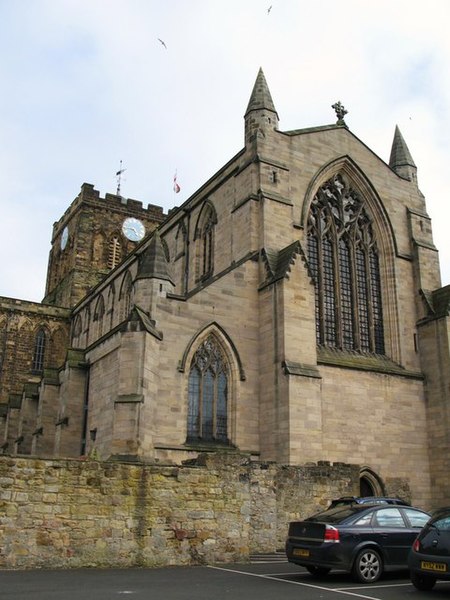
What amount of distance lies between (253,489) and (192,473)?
2.77m

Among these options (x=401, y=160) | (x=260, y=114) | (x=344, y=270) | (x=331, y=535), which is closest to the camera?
(x=331, y=535)

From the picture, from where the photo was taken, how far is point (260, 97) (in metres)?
26.1

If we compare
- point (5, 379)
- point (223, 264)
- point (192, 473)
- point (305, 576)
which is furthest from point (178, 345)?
point (5, 379)

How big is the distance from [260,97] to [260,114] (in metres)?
1.02

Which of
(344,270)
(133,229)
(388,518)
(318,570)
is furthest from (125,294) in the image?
(388,518)

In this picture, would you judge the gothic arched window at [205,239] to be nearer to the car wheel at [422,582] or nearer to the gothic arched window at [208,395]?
the gothic arched window at [208,395]

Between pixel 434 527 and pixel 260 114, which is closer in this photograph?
pixel 434 527

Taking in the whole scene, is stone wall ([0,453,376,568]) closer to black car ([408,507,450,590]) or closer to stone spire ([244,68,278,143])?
black car ([408,507,450,590])

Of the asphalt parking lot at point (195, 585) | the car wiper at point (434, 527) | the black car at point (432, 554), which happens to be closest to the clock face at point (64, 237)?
the asphalt parking lot at point (195, 585)

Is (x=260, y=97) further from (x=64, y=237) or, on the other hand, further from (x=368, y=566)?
(x=64, y=237)

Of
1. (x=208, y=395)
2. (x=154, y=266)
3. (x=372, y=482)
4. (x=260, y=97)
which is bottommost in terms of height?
(x=372, y=482)

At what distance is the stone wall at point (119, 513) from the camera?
1072 centimetres

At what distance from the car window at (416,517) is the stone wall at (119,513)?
10.2ft

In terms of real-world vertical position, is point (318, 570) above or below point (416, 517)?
below
